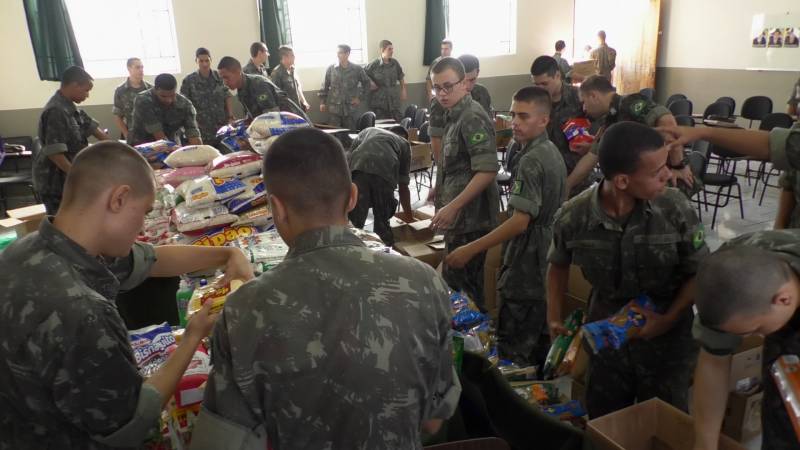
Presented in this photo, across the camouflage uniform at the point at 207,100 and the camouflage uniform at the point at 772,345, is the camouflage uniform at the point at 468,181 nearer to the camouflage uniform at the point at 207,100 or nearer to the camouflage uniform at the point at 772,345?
the camouflage uniform at the point at 772,345

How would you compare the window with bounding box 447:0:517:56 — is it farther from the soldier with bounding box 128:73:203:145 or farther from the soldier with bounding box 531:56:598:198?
the soldier with bounding box 531:56:598:198

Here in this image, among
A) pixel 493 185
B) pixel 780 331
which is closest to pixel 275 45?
pixel 493 185

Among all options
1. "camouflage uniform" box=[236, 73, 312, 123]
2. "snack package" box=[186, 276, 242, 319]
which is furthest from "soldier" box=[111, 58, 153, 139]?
"snack package" box=[186, 276, 242, 319]

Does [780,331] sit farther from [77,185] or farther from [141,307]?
[141,307]

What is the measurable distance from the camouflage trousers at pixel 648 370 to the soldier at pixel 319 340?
1.19 m

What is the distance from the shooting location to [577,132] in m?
3.93

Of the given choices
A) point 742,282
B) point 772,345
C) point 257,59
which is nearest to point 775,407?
point 772,345

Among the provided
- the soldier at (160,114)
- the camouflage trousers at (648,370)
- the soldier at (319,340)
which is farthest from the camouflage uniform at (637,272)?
the soldier at (160,114)

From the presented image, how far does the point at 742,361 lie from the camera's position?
2.35 m

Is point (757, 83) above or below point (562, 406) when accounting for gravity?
above

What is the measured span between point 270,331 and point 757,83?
969 centimetres

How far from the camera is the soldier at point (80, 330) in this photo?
1.13 metres

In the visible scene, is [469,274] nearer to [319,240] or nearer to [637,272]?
[637,272]

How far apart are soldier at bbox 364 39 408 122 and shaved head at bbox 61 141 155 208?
8.12 m
